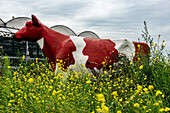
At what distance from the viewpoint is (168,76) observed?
3.23 meters

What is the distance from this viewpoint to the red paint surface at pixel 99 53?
489cm

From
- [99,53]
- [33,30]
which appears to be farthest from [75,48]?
[33,30]

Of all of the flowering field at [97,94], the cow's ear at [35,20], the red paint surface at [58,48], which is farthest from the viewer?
the cow's ear at [35,20]

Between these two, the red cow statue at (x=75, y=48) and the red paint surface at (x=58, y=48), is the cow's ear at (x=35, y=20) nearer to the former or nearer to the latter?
the red cow statue at (x=75, y=48)

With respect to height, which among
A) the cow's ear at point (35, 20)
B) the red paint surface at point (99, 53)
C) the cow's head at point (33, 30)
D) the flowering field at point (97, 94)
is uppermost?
the cow's ear at point (35, 20)

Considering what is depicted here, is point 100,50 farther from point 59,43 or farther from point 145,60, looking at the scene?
point 145,60

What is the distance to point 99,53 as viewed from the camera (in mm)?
4969

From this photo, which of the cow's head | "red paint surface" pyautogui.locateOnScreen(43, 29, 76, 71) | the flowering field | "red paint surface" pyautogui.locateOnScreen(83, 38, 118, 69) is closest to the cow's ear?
the cow's head

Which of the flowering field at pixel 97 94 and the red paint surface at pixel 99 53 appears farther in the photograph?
the red paint surface at pixel 99 53

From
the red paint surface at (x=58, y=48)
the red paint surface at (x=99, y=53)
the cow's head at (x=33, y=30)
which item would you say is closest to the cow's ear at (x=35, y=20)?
the cow's head at (x=33, y=30)

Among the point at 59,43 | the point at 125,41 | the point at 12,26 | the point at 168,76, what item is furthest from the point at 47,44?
the point at 12,26

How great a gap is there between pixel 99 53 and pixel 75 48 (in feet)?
1.95

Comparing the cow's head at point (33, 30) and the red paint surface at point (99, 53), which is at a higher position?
the cow's head at point (33, 30)

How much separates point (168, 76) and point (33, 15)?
11.1 feet
